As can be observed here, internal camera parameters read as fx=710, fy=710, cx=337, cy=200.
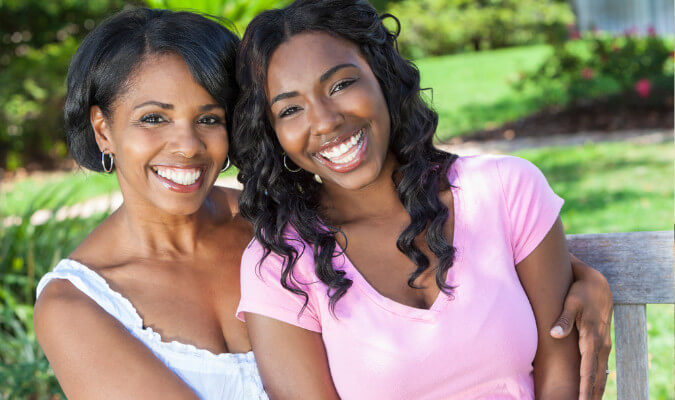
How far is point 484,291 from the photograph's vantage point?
7.49ft

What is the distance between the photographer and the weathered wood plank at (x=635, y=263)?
2.42 metres

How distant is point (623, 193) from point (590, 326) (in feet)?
16.8

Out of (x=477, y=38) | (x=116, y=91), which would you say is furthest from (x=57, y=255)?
(x=477, y=38)

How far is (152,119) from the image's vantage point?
244cm

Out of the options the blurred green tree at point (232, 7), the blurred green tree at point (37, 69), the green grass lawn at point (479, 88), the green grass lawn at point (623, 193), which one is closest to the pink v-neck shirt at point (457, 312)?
the green grass lawn at point (623, 193)

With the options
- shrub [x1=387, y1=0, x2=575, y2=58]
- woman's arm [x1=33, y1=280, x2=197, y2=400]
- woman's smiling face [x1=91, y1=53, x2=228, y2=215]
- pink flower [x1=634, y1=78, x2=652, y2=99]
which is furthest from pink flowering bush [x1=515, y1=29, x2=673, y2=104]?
woman's arm [x1=33, y1=280, x2=197, y2=400]

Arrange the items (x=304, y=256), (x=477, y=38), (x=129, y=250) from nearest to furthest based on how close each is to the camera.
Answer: (x=304, y=256)
(x=129, y=250)
(x=477, y=38)

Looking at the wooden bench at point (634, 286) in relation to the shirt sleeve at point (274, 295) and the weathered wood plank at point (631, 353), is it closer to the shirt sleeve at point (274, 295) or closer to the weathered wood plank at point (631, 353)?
the weathered wood plank at point (631, 353)

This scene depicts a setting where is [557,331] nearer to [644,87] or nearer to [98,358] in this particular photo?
[98,358]

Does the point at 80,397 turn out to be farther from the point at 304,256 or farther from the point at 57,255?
the point at 57,255

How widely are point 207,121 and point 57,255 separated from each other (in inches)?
92.8

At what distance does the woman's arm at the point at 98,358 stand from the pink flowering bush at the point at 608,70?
968cm

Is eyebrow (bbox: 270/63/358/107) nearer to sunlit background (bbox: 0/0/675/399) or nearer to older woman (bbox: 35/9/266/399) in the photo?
older woman (bbox: 35/9/266/399)

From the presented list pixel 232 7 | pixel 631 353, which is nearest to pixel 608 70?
pixel 232 7
